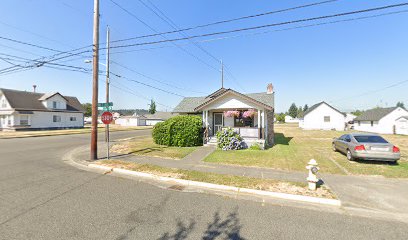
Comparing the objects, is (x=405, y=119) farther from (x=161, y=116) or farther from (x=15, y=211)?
(x=161, y=116)

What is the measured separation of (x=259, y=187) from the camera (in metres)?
5.89

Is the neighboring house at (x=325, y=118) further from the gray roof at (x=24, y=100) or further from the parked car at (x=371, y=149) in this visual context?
the gray roof at (x=24, y=100)

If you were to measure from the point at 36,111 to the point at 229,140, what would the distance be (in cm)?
3508

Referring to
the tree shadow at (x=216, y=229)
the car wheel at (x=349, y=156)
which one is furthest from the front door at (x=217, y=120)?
the tree shadow at (x=216, y=229)

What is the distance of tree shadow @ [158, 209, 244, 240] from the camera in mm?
3477

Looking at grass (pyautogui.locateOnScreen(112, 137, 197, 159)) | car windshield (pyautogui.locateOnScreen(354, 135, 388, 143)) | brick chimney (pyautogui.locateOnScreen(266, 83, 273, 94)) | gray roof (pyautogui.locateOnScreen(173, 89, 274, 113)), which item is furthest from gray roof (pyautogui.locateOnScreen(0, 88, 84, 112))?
car windshield (pyautogui.locateOnScreen(354, 135, 388, 143))

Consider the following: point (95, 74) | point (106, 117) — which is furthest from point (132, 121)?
point (95, 74)

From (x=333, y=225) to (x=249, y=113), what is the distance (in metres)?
11.2

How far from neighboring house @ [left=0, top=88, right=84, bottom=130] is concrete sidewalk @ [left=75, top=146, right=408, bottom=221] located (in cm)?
A: 3321

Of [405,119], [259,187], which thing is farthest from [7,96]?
[405,119]

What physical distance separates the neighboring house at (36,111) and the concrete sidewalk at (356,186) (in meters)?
33.2

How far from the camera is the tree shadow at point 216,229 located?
11.4 feet

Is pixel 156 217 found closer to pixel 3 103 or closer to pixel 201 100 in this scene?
pixel 201 100

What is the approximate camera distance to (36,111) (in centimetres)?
3222
